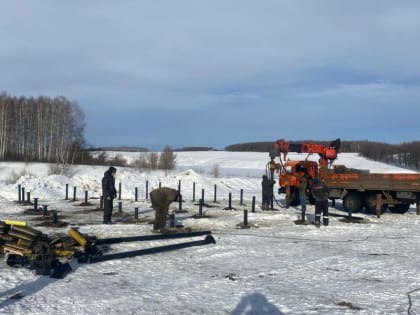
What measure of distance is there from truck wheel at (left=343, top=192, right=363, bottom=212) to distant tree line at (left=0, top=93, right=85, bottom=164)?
44.8 m

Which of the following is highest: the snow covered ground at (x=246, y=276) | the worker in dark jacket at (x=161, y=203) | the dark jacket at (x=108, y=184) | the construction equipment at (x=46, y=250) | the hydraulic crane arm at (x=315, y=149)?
the hydraulic crane arm at (x=315, y=149)

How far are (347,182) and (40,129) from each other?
49.5m

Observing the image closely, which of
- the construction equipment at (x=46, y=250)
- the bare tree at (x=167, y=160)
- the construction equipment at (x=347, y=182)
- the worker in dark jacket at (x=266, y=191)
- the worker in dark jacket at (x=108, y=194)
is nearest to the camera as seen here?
the construction equipment at (x=46, y=250)

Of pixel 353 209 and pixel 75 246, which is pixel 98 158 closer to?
pixel 353 209

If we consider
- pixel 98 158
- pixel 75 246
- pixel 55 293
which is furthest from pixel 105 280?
pixel 98 158

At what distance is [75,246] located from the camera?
11172 mm

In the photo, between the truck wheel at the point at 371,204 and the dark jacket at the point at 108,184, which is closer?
the dark jacket at the point at 108,184

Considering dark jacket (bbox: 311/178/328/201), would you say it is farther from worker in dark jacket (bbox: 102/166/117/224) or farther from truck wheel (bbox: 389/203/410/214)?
worker in dark jacket (bbox: 102/166/117/224)

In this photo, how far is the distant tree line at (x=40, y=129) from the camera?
62719 mm

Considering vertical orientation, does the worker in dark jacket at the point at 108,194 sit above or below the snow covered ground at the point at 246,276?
→ above

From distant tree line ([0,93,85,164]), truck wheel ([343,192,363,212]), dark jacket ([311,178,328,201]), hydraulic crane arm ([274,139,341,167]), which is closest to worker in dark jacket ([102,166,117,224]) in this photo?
dark jacket ([311,178,328,201])

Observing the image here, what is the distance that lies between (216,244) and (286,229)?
12.6 ft

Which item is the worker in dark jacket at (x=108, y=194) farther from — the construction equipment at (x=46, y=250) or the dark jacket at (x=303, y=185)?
the dark jacket at (x=303, y=185)

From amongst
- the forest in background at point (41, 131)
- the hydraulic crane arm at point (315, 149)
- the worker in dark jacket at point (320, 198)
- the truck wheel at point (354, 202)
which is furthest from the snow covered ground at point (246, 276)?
the forest in background at point (41, 131)
